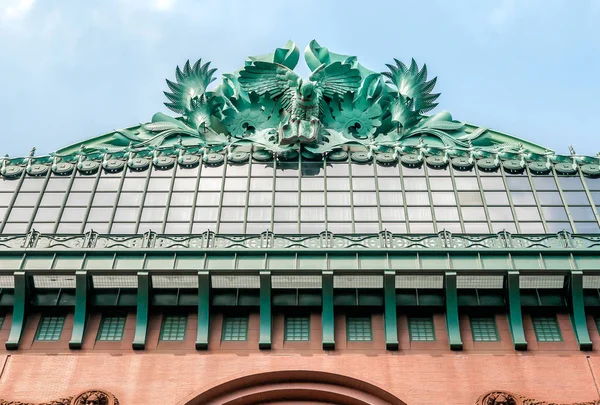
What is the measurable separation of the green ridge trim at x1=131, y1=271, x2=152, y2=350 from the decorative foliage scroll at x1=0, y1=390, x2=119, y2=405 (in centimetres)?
220

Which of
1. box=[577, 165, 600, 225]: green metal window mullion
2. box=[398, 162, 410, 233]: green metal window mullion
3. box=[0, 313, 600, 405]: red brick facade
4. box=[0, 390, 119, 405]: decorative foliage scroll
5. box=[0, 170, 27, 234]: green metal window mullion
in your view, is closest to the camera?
box=[0, 390, 119, 405]: decorative foliage scroll

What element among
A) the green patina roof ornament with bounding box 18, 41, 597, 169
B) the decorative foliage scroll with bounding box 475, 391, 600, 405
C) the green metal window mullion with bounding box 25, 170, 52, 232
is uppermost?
the green patina roof ornament with bounding box 18, 41, 597, 169

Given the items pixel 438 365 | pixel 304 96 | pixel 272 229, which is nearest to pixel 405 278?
pixel 438 365

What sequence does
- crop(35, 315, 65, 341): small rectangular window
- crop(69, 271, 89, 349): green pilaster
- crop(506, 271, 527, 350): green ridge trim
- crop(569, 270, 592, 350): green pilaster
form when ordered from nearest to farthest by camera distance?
crop(569, 270, 592, 350): green pilaster, crop(506, 271, 527, 350): green ridge trim, crop(69, 271, 89, 349): green pilaster, crop(35, 315, 65, 341): small rectangular window

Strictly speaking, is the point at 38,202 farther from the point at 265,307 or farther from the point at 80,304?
the point at 265,307

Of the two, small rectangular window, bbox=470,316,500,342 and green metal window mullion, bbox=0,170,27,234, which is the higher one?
green metal window mullion, bbox=0,170,27,234

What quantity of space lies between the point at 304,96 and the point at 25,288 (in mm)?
13087

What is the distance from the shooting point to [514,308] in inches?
1183

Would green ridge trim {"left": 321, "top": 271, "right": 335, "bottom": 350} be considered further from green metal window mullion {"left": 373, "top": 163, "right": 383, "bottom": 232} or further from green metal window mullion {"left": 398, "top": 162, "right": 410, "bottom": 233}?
green metal window mullion {"left": 398, "top": 162, "right": 410, "bottom": 233}

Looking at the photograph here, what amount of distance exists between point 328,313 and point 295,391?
2842mm

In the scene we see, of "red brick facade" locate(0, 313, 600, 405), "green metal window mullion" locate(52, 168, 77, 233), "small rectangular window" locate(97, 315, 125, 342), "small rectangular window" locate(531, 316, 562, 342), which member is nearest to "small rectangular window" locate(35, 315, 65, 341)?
"red brick facade" locate(0, 313, 600, 405)

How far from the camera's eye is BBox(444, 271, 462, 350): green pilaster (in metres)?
29.5

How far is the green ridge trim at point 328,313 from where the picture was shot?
1152 inches

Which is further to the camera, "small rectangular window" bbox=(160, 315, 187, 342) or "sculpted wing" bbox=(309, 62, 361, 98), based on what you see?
"sculpted wing" bbox=(309, 62, 361, 98)
